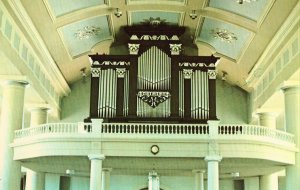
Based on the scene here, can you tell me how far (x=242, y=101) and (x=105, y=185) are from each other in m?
10.3

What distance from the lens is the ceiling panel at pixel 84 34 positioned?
27341 mm

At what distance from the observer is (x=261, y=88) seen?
96.6ft

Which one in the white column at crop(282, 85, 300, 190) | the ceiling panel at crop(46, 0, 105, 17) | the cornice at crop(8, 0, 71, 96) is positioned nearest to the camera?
the cornice at crop(8, 0, 71, 96)

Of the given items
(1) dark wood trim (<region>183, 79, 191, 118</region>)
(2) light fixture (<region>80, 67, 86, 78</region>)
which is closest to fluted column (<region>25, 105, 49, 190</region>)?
(2) light fixture (<region>80, 67, 86, 78</region>)

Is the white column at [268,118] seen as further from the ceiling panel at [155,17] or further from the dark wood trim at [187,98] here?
the ceiling panel at [155,17]

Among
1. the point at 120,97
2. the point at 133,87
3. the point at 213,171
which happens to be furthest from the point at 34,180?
the point at 213,171

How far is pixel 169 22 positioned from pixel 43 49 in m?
6.45

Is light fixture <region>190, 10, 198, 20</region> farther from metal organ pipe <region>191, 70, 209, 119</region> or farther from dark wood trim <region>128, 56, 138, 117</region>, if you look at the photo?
dark wood trim <region>128, 56, 138, 117</region>

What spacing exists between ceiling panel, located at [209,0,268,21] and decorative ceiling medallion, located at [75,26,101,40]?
20.1 feet

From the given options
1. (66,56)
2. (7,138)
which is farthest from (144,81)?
(7,138)

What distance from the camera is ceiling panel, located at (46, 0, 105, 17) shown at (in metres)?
24.1

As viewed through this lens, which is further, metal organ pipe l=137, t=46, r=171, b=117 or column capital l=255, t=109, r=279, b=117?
column capital l=255, t=109, r=279, b=117

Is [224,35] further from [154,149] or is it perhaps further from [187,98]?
[154,149]

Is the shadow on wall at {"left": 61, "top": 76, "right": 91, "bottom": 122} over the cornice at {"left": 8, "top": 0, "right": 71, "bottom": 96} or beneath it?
beneath
